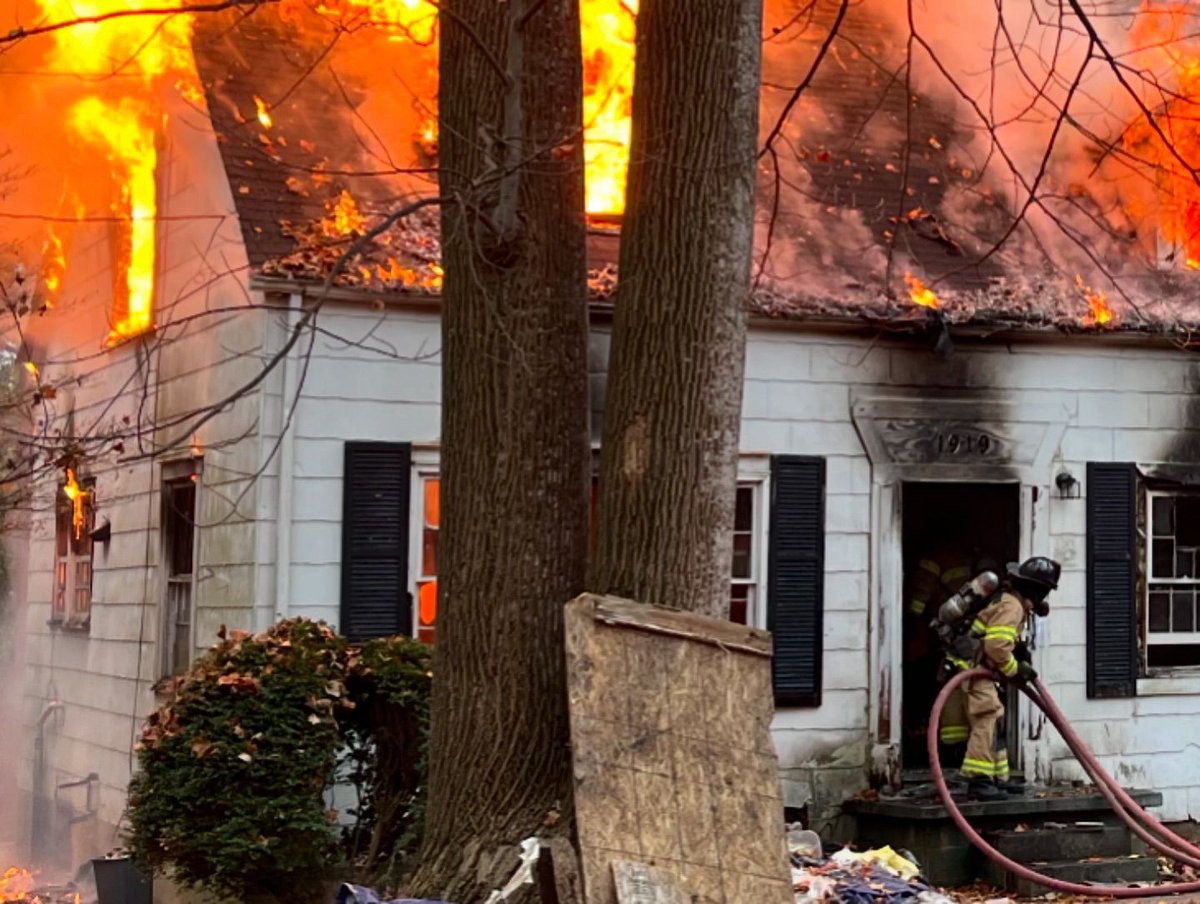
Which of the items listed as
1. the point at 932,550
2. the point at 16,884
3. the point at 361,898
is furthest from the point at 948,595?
the point at 361,898

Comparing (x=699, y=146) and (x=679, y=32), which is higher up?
(x=679, y=32)

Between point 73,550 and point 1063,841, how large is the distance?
28.5 feet

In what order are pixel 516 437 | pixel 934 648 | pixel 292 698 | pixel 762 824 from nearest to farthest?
pixel 762 824 < pixel 516 437 < pixel 292 698 < pixel 934 648

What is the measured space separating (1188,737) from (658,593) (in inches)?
294

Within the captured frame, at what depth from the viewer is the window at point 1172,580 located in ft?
42.3

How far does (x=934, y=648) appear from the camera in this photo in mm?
13797

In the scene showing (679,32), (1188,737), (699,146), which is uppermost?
(679,32)

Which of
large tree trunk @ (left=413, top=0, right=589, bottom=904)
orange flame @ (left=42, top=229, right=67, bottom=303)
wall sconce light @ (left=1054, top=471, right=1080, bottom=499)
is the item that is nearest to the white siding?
orange flame @ (left=42, top=229, right=67, bottom=303)

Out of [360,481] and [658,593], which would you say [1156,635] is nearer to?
[360,481]

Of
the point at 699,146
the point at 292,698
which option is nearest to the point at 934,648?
the point at 292,698

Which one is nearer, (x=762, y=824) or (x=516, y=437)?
(x=762, y=824)

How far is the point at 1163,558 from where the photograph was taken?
13.0 metres

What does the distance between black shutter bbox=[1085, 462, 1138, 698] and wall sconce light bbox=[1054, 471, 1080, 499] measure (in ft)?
0.32

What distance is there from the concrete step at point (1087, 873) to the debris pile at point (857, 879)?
1617mm
